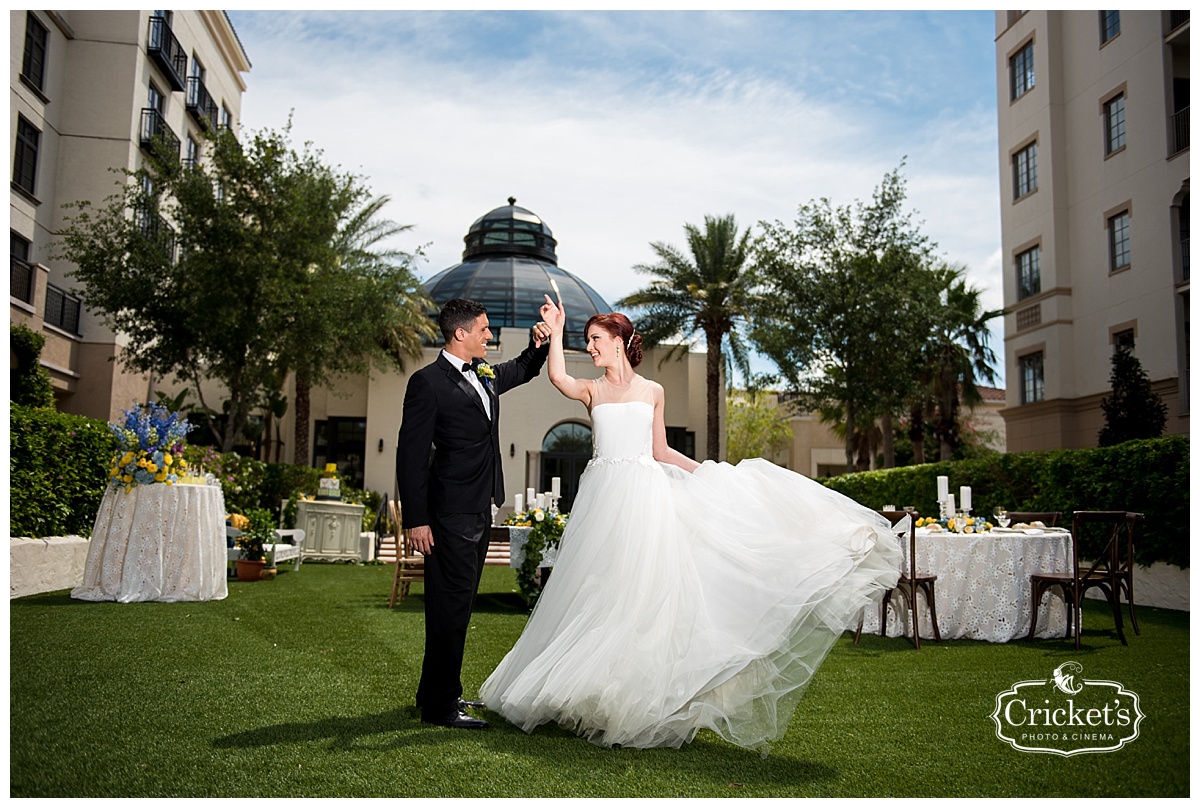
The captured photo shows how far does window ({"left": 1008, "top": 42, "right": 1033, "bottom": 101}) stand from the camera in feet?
76.7

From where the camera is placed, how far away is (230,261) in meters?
A: 18.5

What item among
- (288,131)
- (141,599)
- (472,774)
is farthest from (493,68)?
(288,131)

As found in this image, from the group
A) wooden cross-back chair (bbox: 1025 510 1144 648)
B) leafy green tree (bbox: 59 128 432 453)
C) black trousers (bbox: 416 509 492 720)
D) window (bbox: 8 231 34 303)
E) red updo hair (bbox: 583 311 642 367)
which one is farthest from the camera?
leafy green tree (bbox: 59 128 432 453)

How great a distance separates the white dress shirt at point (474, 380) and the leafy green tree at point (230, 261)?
1470cm

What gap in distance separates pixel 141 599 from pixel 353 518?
33.8 feet

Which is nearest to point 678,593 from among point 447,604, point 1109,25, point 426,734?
point 447,604

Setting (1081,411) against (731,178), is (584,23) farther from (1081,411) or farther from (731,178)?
(1081,411)

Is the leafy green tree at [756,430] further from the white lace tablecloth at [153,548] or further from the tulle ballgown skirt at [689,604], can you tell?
the tulle ballgown skirt at [689,604]

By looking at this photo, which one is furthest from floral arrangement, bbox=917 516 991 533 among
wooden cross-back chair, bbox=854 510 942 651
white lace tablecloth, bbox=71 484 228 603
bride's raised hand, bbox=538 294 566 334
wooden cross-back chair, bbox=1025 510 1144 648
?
white lace tablecloth, bbox=71 484 228 603

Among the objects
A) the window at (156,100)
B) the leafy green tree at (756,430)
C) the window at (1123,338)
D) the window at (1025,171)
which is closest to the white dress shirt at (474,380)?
the window at (1123,338)

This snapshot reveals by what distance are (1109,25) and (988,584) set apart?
59.8 ft

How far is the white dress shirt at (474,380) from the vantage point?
4688 millimetres

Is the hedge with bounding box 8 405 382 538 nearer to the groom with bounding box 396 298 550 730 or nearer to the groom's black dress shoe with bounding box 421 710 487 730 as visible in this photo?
the groom with bounding box 396 298 550 730

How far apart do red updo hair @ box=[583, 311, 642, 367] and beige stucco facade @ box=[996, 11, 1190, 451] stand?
16788 millimetres
